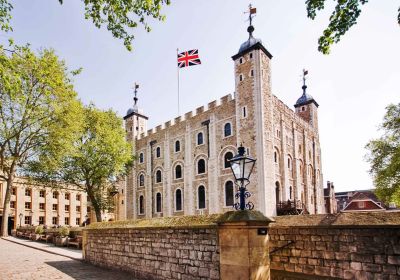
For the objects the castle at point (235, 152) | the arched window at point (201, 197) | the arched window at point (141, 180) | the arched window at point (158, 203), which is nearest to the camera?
the castle at point (235, 152)

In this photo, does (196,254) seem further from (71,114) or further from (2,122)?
(2,122)

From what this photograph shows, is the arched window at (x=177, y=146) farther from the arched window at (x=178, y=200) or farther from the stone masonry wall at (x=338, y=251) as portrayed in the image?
the stone masonry wall at (x=338, y=251)

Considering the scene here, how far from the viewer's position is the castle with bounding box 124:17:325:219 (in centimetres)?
2578

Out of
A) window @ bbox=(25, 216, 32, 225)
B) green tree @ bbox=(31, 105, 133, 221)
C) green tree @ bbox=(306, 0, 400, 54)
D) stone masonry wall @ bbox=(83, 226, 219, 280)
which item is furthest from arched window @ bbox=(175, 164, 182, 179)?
window @ bbox=(25, 216, 32, 225)

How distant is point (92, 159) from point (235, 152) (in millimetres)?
12717

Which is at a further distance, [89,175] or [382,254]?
[89,175]

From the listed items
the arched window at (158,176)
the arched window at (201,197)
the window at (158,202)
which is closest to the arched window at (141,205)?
the window at (158,202)

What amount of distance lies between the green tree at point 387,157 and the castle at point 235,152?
668 centimetres

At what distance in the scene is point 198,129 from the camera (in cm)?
3136

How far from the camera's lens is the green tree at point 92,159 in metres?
26.4

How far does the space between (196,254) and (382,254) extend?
4567 mm

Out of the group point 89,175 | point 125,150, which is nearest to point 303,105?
point 125,150

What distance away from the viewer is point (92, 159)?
26.7m

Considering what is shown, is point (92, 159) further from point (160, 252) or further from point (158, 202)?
point (160, 252)
